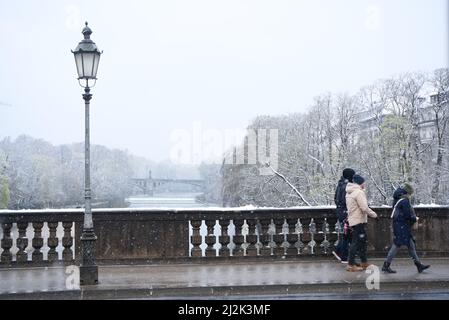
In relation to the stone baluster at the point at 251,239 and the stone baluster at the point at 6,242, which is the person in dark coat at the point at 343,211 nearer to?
the stone baluster at the point at 251,239

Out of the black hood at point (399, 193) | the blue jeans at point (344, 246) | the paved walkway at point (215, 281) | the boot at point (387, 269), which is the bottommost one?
the paved walkway at point (215, 281)

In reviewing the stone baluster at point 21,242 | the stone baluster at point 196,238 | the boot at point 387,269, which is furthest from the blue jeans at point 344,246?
the stone baluster at point 21,242

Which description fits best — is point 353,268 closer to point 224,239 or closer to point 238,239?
point 238,239

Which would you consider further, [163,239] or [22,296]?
[163,239]

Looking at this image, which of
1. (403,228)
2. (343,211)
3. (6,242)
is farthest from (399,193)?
(6,242)

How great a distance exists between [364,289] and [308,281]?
3.25 feet

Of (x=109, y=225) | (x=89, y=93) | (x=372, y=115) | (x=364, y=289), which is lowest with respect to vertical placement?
(x=364, y=289)

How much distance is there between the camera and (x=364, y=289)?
35.6 ft

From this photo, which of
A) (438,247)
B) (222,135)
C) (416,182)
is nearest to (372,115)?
(416,182)

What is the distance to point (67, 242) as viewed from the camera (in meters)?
13.3

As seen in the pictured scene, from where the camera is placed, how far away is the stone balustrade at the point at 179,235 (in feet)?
43.3

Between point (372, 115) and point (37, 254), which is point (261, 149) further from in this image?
point (37, 254)

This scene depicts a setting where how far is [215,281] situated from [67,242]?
375cm

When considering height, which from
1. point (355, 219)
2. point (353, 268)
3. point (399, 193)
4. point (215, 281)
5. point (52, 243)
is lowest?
point (215, 281)
